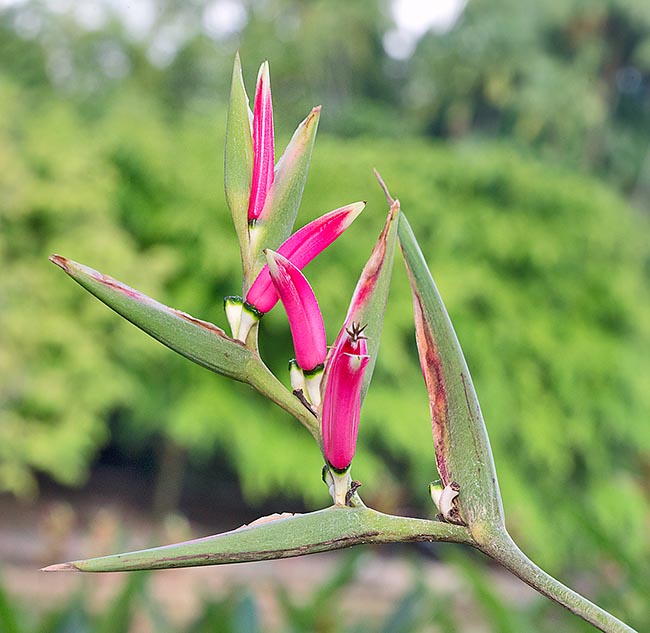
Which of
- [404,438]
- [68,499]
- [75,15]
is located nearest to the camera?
[404,438]

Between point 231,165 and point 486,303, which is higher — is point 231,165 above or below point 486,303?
above

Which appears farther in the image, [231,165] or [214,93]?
[214,93]

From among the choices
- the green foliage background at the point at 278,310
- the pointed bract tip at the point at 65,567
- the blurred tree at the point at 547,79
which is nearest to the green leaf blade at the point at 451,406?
the pointed bract tip at the point at 65,567

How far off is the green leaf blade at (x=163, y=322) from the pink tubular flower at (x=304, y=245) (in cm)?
3

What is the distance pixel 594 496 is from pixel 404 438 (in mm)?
1333

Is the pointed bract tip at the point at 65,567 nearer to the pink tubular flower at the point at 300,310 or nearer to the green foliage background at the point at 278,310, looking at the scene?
the pink tubular flower at the point at 300,310

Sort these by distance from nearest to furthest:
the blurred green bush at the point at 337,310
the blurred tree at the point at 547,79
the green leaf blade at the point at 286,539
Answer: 1. the green leaf blade at the point at 286,539
2. the blurred green bush at the point at 337,310
3. the blurred tree at the point at 547,79

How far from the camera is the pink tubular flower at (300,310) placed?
1.00ft

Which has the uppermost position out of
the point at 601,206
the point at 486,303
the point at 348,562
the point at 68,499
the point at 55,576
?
the point at 348,562

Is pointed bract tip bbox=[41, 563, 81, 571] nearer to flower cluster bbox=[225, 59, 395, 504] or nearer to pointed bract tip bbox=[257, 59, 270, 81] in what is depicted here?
flower cluster bbox=[225, 59, 395, 504]

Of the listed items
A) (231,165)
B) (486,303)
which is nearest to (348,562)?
(231,165)

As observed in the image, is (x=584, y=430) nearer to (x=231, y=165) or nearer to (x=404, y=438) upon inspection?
(x=404, y=438)

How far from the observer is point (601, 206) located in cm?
491

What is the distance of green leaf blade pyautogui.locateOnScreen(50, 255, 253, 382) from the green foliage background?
327 centimetres
